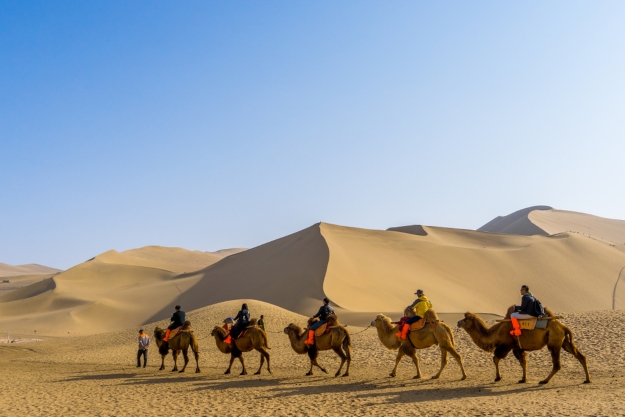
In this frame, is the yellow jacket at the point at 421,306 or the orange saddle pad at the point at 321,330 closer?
the yellow jacket at the point at 421,306

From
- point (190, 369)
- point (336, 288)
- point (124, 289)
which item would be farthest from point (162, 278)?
point (190, 369)

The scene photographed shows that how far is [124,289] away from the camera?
65188mm

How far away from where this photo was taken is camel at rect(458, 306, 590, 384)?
43.4 feet

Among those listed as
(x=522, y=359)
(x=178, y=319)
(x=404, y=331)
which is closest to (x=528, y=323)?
(x=522, y=359)

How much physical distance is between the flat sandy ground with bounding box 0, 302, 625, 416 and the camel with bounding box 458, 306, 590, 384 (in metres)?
0.60

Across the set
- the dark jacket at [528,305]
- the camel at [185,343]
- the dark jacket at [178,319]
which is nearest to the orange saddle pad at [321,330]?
the camel at [185,343]

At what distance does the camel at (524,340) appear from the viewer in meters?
13.2

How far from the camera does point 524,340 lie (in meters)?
13.6

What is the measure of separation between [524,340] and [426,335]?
242 centimetres

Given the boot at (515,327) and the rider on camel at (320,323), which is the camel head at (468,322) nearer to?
the boot at (515,327)

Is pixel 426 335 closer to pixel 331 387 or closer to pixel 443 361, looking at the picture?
pixel 443 361

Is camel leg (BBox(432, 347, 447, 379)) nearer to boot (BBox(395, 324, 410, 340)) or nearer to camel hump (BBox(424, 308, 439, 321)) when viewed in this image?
camel hump (BBox(424, 308, 439, 321))

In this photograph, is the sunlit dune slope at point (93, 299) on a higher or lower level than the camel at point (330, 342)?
higher

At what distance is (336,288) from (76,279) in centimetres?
4104
